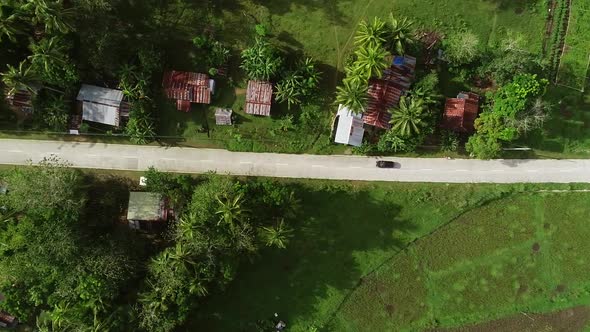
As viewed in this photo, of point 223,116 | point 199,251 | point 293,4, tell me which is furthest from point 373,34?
point 199,251

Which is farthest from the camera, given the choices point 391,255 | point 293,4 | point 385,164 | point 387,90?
point 391,255

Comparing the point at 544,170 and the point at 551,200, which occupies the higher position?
the point at 544,170

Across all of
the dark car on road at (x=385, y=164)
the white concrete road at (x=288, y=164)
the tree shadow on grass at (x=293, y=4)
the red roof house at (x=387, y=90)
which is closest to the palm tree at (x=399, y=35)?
the red roof house at (x=387, y=90)

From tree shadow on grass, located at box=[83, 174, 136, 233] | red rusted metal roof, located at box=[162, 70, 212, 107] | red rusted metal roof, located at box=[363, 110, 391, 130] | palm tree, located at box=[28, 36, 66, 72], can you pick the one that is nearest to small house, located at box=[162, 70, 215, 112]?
red rusted metal roof, located at box=[162, 70, 212, 107]

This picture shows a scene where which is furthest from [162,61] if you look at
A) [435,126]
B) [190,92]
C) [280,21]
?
[435,126]

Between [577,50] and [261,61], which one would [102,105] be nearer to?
[261,61]

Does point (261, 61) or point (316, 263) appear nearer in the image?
point (261, 61)

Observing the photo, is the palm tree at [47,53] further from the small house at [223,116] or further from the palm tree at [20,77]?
the small house at [223,116]

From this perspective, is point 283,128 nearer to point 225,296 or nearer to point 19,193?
point 225,296
